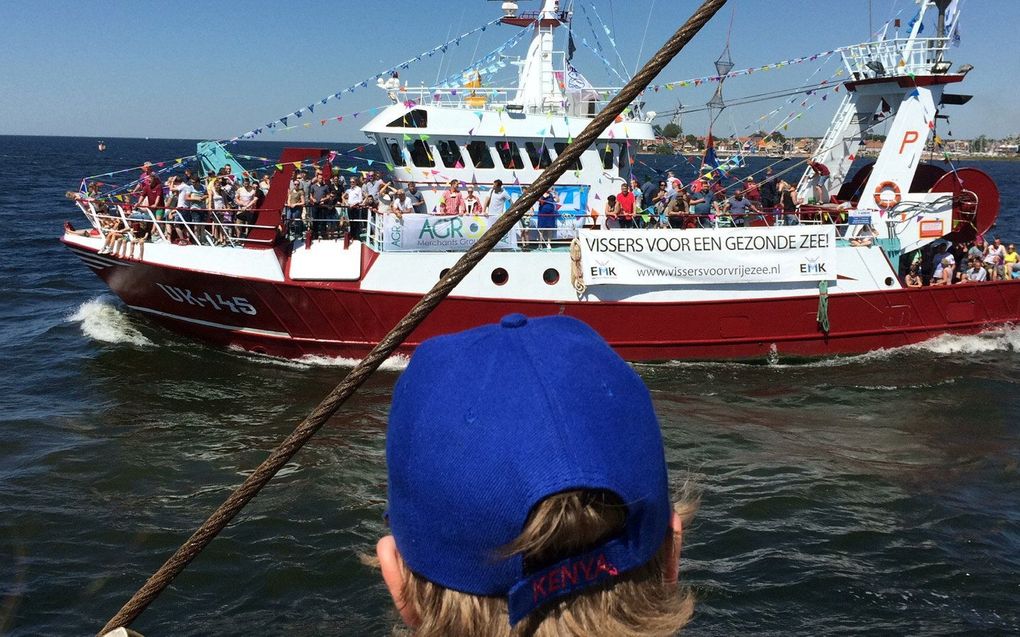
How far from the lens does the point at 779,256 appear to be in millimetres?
14523

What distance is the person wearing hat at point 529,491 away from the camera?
1.20 m

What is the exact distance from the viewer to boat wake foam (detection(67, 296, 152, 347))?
1587cm

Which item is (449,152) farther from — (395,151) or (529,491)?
(529,491)

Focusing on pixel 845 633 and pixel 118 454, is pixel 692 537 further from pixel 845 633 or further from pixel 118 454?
pixel 118 454

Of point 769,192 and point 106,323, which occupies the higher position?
point 769,192

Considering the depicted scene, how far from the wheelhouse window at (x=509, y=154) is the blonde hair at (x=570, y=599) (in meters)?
15.4

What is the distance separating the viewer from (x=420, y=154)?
16.2 m

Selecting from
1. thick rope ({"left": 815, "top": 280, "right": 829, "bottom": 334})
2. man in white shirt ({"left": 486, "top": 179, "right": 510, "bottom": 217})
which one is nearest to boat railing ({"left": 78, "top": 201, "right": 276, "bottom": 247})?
man in white shirt ({"left": 486, "top": 179, "right": 510, "bottom": 217})

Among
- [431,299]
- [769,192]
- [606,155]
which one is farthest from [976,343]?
[431,299]

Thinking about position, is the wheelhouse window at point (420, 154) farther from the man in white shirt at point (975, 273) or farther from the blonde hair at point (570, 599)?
the blonde hair at point (570, 599)

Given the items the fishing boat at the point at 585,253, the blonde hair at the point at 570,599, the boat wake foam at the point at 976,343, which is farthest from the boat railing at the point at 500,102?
the blonde hair at the point at 570,599

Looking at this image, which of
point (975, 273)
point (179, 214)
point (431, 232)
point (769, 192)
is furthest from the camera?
point (769, 192)

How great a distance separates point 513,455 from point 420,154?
15502 mm

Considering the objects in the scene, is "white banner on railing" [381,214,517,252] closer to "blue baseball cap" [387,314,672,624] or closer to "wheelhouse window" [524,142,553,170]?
"wheelhouse window" [524,142,553,170]
